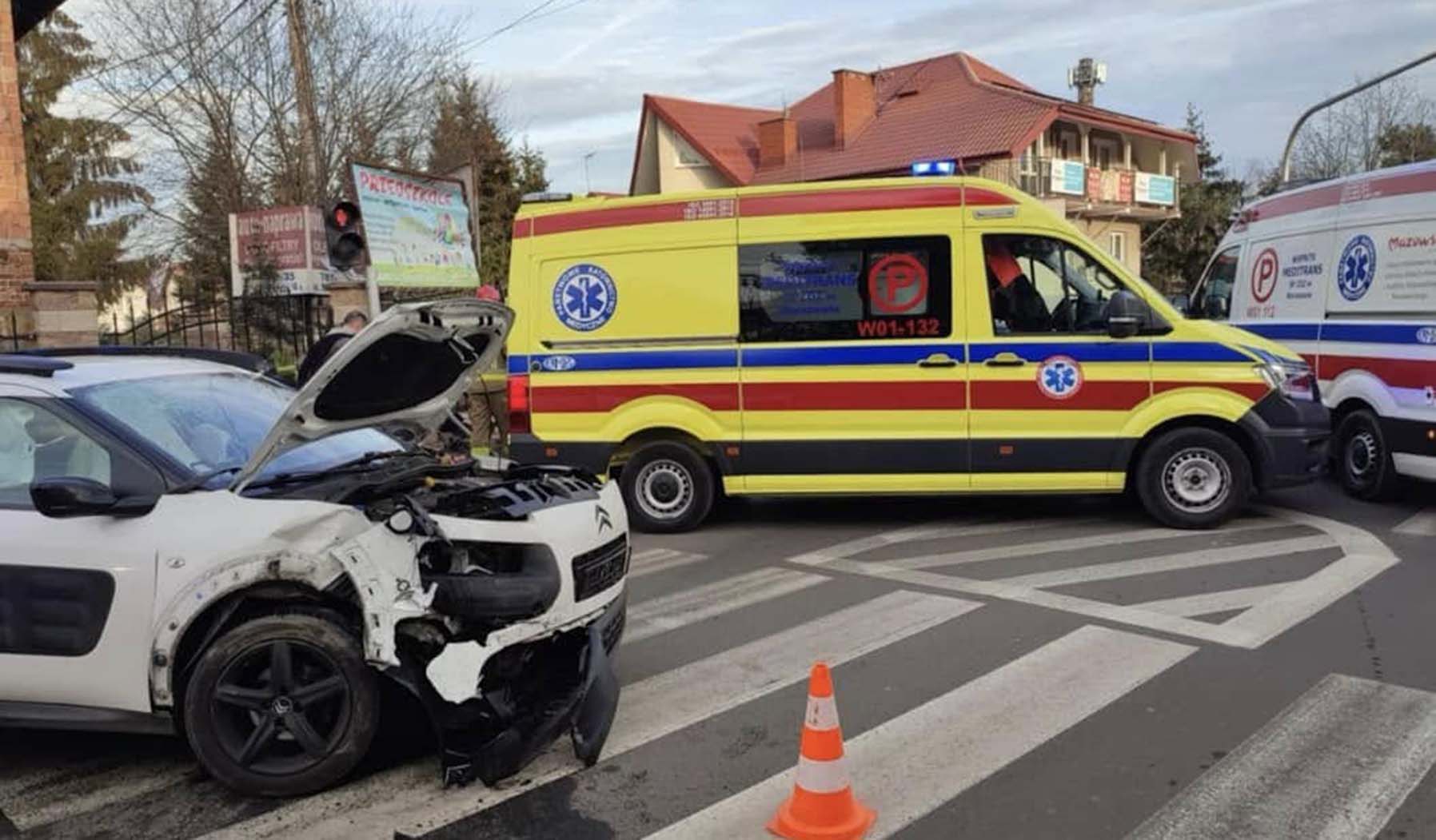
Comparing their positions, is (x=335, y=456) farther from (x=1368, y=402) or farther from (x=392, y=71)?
(x=392, y=71)

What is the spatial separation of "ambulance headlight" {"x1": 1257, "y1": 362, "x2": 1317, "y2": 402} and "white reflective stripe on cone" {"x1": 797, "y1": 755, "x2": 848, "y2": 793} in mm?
5684

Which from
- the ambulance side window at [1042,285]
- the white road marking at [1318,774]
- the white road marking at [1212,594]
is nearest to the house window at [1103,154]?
the white road marking at [1212,594]

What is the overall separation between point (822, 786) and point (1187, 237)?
45100 mm

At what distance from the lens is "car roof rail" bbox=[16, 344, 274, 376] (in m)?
5.09

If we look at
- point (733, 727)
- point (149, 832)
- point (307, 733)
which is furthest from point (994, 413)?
point (149, 832)

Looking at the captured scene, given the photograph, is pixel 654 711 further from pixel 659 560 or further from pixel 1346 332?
pixel 1346 332

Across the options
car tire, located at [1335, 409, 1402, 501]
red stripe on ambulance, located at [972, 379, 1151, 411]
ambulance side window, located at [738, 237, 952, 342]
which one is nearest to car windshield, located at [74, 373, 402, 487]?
ambulance side window, located at [738, 237, 952, 342]

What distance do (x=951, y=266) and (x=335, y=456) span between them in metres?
4.86

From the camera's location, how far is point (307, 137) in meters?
20.5

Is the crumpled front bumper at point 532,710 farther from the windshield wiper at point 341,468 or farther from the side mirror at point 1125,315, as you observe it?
the side mirror at point 1125,315

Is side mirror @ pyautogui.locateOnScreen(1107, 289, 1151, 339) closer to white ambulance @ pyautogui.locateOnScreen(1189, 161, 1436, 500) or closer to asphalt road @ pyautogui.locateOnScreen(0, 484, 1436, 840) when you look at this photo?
asphalt road @ pyautogui.locateOnScreen(0, 484, 1436, 840)

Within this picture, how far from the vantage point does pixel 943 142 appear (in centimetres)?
3644

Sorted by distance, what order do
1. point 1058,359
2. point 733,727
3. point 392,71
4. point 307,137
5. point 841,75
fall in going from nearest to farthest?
1. point 733,727
2. point 1058,359
3. point 307,137
4. point 392,71
5. point 841,75

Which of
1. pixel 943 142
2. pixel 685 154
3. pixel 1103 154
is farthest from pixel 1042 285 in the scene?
pixel 685 154
